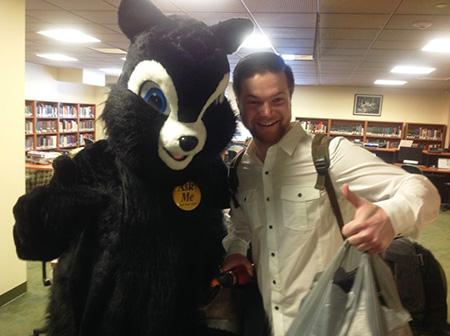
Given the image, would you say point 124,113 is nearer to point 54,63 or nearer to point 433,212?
point 433,212

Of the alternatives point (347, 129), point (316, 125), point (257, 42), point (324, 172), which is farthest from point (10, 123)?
point (347, 129)

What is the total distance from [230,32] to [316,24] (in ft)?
10.4

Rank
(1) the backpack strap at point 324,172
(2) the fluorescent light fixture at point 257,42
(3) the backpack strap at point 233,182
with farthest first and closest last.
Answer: (2) the fluorescent light fixture at point 257,42, (3) the backpack strap at point 233,182, (1) the backpack strap at point 324,172

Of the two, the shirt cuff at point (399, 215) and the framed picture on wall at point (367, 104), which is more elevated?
the framed picture on wall at point (367, 104)

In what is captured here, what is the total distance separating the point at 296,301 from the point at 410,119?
9.42 m

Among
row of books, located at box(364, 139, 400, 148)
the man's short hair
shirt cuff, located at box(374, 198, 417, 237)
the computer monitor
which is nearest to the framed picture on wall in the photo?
row of books, located at box(364, 139, 400, 148)

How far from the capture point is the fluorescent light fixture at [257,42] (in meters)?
4.62

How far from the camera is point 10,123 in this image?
2.67 meters

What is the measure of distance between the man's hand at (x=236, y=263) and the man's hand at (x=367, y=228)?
1.35ft

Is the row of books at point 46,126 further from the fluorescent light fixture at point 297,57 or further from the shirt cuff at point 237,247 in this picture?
the shirt cuff at point 237,247

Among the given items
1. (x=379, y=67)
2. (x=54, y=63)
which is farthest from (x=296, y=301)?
(x=54, y=63)

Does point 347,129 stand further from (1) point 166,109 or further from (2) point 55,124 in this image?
(1) point 166,109

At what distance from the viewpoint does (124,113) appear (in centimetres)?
89

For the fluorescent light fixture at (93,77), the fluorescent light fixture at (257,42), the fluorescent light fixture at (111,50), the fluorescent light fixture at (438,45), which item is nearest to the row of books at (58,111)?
the fluorescent light fixture at (93,77)
